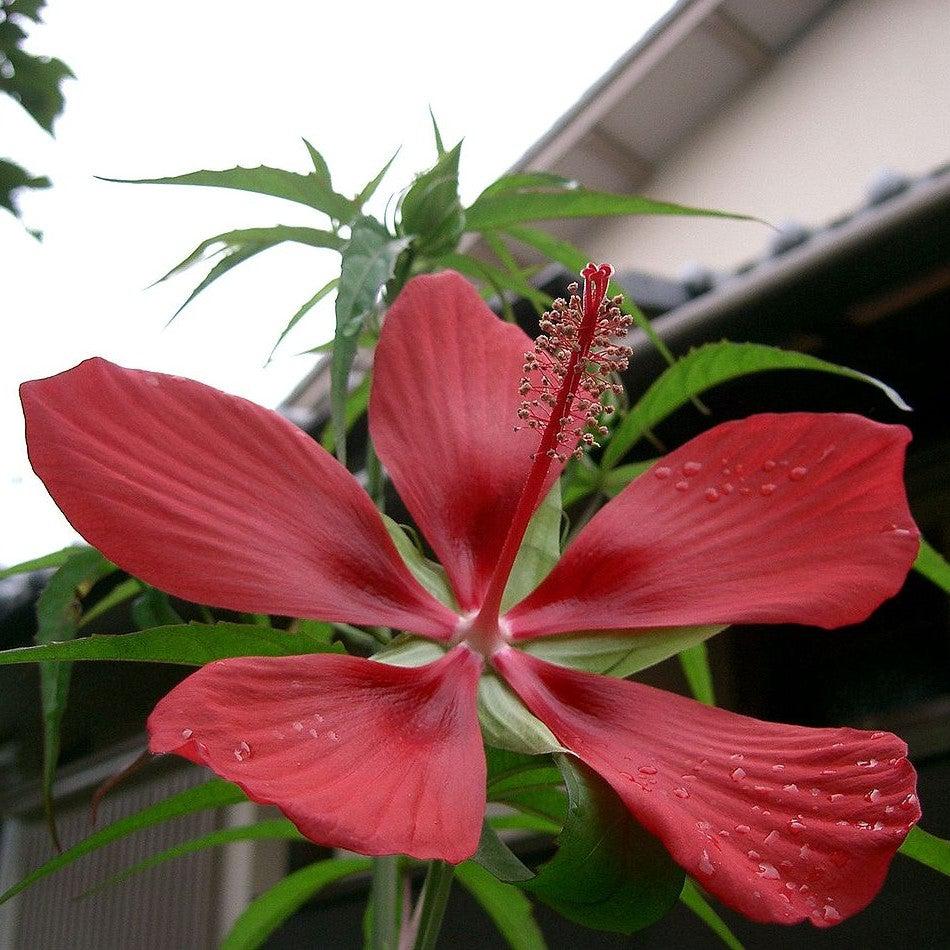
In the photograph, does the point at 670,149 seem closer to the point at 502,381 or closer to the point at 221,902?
the point at 221,902

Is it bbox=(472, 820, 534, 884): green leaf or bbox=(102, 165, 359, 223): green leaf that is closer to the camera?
bbox=(472, 820, 534, 884): green leaf

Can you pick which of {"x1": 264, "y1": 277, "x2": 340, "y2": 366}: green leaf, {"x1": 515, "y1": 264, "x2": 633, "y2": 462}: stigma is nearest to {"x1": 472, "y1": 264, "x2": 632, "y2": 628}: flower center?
{"x1": 515, "y1": 264, "x2": 633, "y2": 462}: stigma

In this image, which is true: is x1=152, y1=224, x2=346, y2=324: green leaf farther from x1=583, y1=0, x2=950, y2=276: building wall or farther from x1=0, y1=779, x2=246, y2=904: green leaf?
x1=583, y1=0, x2=950, y2=276: building wall

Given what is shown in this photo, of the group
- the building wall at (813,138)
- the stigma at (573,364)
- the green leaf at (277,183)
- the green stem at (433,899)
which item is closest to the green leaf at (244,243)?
the green leaf at (277,183)

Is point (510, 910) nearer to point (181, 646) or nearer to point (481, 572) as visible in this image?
point (481, 572)

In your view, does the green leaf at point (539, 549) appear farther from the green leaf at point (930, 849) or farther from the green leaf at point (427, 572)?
the green leaf at point (930, 849)

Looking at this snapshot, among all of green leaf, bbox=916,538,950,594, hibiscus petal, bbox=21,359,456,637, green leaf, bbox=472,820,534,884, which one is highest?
hibiscus petal, bbox=21,359,456,637

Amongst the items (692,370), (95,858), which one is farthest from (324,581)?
(95,858)

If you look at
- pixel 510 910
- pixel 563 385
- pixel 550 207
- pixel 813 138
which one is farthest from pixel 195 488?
pixel 813 138
